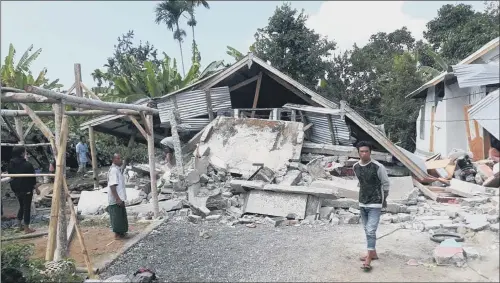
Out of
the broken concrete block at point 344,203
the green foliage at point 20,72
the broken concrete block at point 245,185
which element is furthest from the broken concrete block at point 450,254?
the green foliage at point 20,72

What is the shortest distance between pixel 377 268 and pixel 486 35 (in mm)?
2656

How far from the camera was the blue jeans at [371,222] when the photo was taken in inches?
195

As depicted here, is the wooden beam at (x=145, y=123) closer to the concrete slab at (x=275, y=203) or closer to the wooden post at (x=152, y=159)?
the wooden post at (x=152, y=159)

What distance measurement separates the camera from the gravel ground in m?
4.69

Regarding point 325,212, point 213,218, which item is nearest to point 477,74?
point 325,212

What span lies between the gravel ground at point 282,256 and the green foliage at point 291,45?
4092 millimetres

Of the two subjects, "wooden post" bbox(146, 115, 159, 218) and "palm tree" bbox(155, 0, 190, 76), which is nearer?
"wooden post" bbox(146, 115, 159, 218)

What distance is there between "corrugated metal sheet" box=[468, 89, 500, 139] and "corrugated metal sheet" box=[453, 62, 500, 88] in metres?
0.12

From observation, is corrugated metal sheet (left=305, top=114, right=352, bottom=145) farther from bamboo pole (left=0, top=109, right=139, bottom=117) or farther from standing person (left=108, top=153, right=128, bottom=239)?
standing person (left=108, top=153, right=128, bottom=239)

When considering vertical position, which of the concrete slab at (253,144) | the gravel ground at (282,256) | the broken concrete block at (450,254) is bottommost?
the gravel ground at (282,256)

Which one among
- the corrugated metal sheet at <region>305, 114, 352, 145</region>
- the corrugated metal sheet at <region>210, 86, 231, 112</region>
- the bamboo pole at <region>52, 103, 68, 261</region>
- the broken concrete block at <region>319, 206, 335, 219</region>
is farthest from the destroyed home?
the corrugated metal sheet at <region>210, 86, 231, 112</region>

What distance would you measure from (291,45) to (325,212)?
4.39 m

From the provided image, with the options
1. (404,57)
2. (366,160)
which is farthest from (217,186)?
(404,57)

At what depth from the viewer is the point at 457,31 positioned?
15.2 ft
